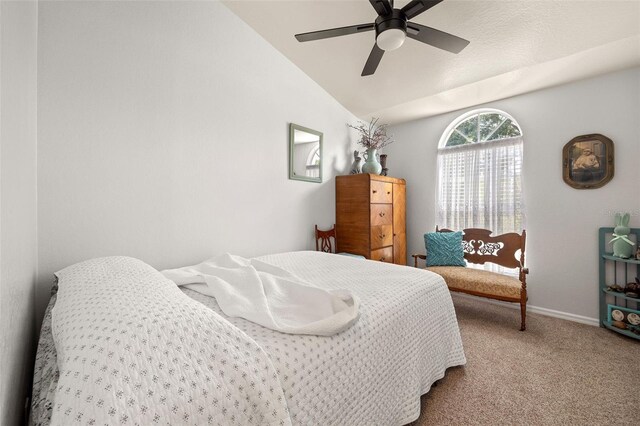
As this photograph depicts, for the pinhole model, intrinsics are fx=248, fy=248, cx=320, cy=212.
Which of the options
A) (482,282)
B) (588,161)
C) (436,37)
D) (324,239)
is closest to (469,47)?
(436,37)

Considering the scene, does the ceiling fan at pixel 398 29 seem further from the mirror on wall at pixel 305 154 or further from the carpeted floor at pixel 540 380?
the carpeted floor at pixel 540 380

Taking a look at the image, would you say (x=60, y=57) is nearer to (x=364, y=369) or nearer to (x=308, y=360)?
(x=308, y=360)

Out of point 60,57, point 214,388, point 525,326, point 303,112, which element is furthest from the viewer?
point 303,112

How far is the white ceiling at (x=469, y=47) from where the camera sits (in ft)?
6.18

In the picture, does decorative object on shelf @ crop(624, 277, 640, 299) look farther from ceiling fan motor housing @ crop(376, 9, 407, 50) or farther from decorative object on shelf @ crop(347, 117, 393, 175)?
ceiling fan motor housing @ crop(376, 9, 407, 50)

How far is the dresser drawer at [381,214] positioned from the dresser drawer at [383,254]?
1.13 feet

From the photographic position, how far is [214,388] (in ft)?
1.80

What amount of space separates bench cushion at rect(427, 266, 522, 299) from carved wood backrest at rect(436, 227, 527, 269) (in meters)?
0.26

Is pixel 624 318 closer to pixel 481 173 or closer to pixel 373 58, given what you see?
pixel 481 173

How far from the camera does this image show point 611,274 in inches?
99.0

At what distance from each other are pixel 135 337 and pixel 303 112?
284 cm

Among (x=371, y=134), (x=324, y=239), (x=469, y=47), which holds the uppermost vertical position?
(x=469, y=47)

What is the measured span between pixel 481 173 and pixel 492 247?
3.20ft

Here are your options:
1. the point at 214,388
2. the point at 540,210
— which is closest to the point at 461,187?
the point at 540,210
